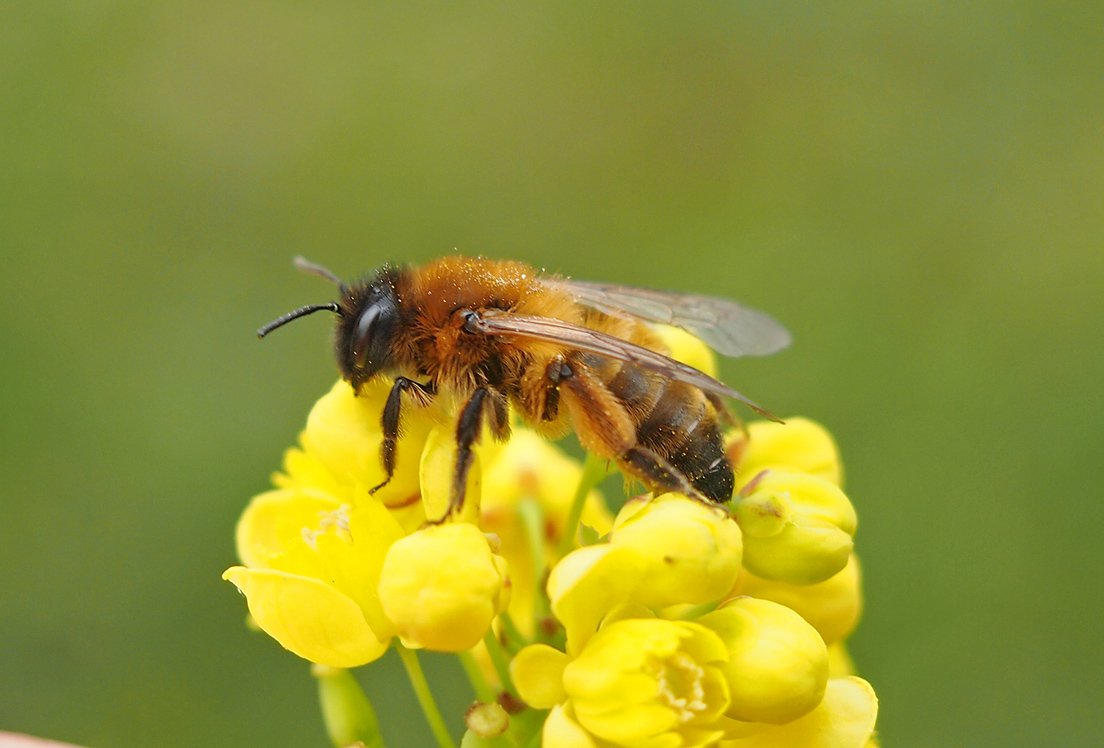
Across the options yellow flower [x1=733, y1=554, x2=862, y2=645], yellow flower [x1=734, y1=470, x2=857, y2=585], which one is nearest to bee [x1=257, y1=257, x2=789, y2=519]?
yellow flower [x1=734, y1=470, x2=857, y2=585]

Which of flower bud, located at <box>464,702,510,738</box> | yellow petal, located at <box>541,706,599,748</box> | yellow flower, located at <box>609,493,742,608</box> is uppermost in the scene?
yellow flower, located at <box>609,493,742,608</box>

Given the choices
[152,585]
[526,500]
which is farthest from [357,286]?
[152,585]

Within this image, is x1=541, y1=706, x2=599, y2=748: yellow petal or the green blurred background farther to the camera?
the green blurred background

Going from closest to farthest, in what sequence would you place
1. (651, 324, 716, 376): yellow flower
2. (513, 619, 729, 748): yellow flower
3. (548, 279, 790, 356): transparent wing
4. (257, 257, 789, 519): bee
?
(513, 619, 729, 748): yellow flower
(257, 257, 789, 519): bee
(651, 324, 716, 376): yellow flower
(548, 279, 790, 356): transparent wing

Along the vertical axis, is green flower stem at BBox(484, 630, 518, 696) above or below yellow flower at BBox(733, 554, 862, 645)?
below

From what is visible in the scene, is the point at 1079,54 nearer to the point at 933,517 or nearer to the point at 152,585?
the point at 933,517

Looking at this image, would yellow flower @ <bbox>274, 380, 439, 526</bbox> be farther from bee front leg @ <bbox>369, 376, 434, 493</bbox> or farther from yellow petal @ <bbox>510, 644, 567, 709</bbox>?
yellow petal @ <bbox>510, 644, 567, 709</bbox>

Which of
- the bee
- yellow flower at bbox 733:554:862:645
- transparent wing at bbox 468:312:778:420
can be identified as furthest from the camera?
yellow flower at bbox 733:554:862:645

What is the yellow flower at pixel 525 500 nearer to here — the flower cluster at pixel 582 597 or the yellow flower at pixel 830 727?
the flower cluster at pixel 582 597
